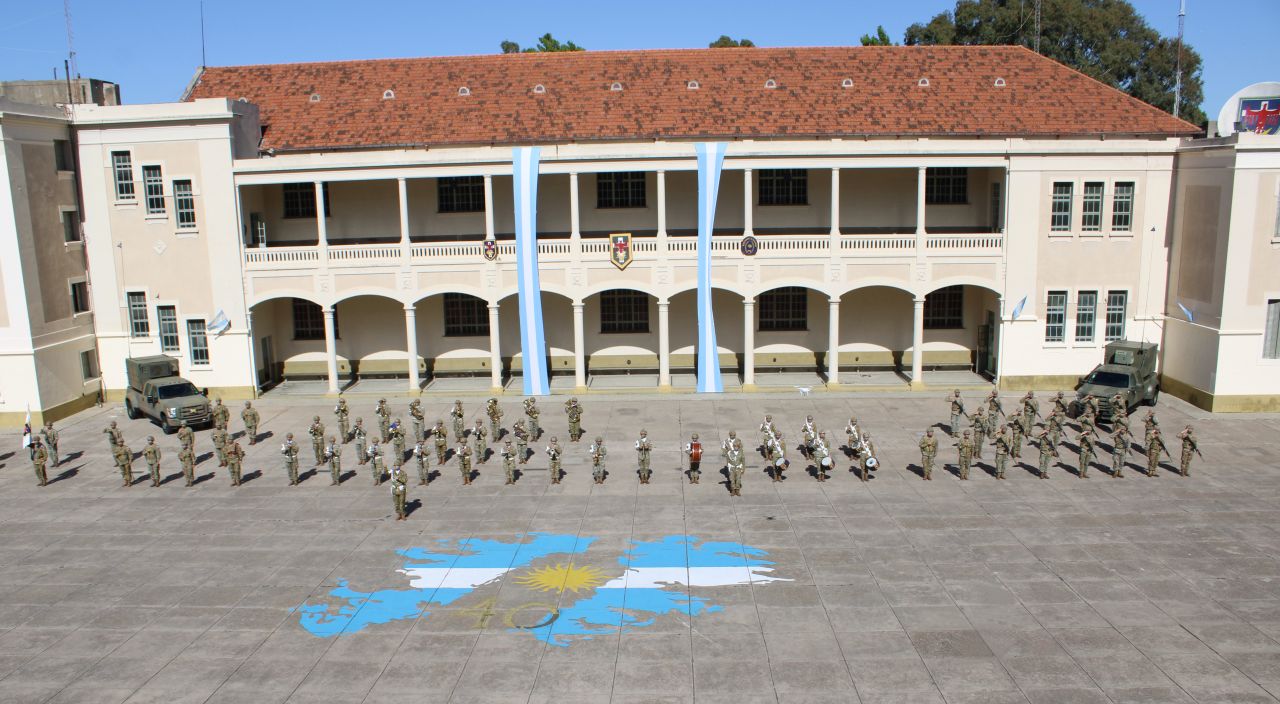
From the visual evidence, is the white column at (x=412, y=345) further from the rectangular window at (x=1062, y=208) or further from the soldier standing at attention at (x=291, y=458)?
the rectangular window at (x=1062, y=208)

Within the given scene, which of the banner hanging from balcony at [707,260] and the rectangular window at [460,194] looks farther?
the rectangular window at [460,194]

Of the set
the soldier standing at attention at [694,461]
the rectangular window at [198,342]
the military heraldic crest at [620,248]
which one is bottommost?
the soldier standing at attention at [694,461]

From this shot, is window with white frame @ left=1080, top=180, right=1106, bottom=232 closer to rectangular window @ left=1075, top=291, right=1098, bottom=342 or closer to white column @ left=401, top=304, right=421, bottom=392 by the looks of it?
rectangular window @ left=1075, top=291, right=1098, bottom=342

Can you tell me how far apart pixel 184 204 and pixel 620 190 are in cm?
1622

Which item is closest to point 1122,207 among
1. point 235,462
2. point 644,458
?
point 644,458

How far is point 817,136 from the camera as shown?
3550 centimetres

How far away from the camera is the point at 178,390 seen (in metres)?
32.4

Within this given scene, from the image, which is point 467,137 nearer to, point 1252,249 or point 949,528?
point 949,528

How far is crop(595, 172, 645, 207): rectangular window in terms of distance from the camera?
123 feet

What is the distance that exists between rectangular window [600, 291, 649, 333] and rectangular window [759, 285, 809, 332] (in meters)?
4.80

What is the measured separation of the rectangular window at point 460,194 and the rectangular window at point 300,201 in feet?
14.6

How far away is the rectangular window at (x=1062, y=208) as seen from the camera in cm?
3422

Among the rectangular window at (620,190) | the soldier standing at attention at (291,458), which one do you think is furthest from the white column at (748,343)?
the soldier standing at attention at (291,458)

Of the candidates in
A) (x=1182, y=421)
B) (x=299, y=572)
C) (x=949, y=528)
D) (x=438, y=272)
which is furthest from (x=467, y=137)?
(x=1182, y=421)
